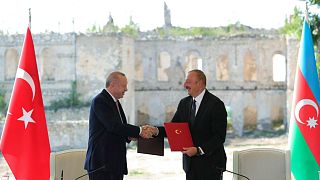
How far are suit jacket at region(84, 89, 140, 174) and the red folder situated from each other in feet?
1.26

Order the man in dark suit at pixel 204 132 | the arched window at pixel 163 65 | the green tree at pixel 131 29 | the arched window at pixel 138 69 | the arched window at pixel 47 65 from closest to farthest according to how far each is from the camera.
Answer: the man in dark suit at pixel 204 132 < the arched window at pixel 47 65 < the green tree at pixel 131 29 < the arched window at pixel 138 69 < the arched window at pixel 163 65

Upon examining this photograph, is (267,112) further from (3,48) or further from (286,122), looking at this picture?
(3,48)

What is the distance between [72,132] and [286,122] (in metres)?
11.7

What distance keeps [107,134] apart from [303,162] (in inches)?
123

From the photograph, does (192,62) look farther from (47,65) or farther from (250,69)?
(47,65)

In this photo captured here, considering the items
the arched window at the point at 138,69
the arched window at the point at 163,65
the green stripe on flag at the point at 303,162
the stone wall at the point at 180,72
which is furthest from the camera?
the arched window at the point at 163,65

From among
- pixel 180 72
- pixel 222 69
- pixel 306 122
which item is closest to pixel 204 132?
pixel 306 122

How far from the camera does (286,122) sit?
26.4 m

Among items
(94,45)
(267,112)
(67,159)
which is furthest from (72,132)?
(67,159)

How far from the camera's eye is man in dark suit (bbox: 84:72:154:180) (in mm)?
5527

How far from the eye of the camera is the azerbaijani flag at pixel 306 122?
23.8ft

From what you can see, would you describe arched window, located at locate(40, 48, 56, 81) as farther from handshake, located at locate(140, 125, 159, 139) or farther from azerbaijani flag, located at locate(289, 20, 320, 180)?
handshake, located at locate(140, 125, 159, 139)

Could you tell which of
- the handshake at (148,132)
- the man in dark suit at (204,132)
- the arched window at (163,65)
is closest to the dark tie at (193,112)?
the man in dark suit at (204,132)

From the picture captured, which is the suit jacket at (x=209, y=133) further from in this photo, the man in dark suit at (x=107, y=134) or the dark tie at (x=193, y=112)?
the man in dark suit at (x=107, y=134)
